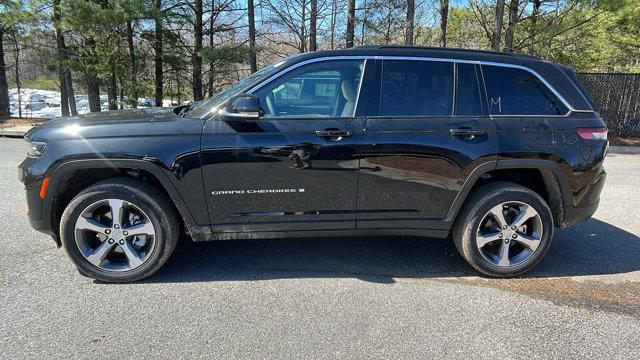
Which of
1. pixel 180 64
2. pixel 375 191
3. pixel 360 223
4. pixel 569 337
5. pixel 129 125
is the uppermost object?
pixel 180 64

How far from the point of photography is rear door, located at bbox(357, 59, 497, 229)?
3.21m

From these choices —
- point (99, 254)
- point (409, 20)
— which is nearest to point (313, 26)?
point (409, 20)

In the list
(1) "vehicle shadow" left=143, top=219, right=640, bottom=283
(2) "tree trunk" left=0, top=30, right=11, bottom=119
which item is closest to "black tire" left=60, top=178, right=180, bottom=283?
(1) "vehicle shadow" left=143, top=219, right=640, bottom=283

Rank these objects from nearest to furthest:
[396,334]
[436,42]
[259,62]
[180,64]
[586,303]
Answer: [396,334], [586,303], [180,64], [259,62], [436,42]

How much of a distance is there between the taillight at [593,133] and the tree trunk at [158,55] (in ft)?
43.5

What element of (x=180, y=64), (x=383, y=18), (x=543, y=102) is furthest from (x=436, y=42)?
(x=543, y=102)

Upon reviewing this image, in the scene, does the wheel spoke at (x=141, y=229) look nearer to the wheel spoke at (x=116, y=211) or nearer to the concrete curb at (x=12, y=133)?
the wheel spoke at (x=116, y=211)

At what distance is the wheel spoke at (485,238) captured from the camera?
11.2 feet

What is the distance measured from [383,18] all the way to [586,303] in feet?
55.7

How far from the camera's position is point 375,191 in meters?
3.27

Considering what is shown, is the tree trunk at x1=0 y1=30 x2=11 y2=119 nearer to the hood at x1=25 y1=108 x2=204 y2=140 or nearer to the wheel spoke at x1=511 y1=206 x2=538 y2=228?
the hood at x1=25 y1=108 x2=204 y2=140

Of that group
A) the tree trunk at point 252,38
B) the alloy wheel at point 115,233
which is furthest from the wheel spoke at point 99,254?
the tree trunk at point 252,38

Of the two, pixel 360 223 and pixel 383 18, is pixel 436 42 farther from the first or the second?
pixel 360 223

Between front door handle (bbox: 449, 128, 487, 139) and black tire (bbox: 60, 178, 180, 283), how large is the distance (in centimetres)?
236
